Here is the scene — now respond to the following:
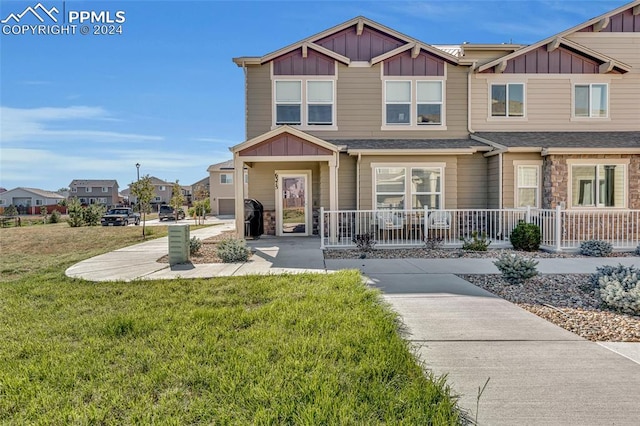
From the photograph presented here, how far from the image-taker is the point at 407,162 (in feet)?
39.7

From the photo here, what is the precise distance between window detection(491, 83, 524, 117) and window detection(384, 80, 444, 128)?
7.01 feet

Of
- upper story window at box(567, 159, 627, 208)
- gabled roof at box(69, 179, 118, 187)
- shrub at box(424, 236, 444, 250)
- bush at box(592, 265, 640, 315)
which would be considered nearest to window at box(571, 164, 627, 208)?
upper story window at box(567, 159, 627, 208)

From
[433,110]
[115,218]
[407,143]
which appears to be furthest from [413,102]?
[115,218]

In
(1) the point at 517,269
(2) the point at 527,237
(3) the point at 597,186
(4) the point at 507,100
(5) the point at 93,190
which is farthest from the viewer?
(5) the point at 93,190

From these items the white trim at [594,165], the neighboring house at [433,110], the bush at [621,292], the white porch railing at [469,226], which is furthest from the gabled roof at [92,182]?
the bush at [621,292]

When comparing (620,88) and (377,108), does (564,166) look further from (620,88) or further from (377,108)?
(377,108)

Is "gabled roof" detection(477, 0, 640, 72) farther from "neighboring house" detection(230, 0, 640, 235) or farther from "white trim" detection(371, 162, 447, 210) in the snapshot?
"white trim" detection(371, 162, 447, 210)

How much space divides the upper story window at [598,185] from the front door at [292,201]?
30.6ft

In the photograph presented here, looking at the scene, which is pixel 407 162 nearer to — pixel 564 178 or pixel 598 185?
pixel 564 178

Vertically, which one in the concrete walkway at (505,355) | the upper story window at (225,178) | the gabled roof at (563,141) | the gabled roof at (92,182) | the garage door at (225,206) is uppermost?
the gabled roof at (92,182)

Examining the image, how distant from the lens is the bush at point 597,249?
9211 mm

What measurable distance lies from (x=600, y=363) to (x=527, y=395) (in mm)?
1120

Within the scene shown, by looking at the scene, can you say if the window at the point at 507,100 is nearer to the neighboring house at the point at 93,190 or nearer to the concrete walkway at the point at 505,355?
the concrete walkway at the point at 505,355

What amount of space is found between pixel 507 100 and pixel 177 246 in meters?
12.8
